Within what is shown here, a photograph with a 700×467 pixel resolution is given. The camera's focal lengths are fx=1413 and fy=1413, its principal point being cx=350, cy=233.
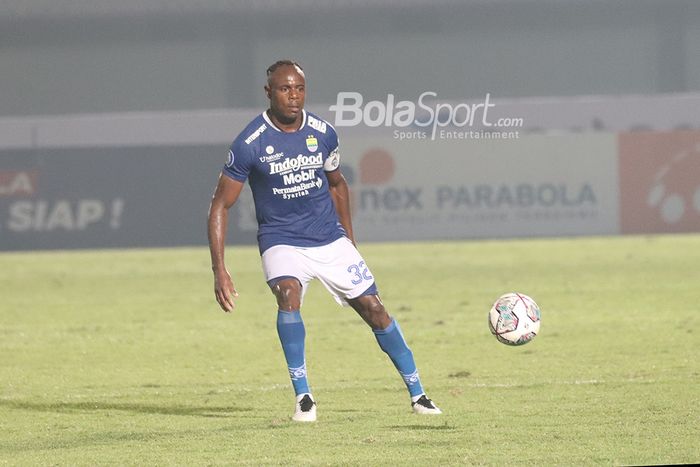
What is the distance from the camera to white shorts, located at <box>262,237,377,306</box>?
7.45 m

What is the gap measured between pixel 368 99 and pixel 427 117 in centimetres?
136

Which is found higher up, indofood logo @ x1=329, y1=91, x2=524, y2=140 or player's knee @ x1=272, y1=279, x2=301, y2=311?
player's knee @ x1=272, y1=279, x2=301, y2=311

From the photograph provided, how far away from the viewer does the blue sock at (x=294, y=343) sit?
7.42m

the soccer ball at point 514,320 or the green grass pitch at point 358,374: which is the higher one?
the soccer ball at point 514,320

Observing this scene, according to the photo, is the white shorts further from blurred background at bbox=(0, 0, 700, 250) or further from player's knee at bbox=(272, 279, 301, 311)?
blurred background at bbox=(0, 0, 700, 250)

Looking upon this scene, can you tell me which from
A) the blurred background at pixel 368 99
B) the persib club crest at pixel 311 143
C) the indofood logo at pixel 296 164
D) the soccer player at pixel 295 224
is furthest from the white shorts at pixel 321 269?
the blurred background at pixel 368 99

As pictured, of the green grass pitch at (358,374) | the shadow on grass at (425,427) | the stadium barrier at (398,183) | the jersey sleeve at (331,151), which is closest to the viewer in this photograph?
the green grass pitch at (358,374)

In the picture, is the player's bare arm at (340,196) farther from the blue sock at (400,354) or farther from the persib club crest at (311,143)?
the blue sock at (400,354)

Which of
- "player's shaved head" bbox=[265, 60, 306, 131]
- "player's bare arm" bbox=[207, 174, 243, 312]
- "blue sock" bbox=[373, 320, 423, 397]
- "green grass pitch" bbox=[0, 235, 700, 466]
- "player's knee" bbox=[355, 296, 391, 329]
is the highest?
"player's shaved head" bbox=[265, 60, 306, 131]

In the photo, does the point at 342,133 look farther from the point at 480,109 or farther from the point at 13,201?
the point at 13,201

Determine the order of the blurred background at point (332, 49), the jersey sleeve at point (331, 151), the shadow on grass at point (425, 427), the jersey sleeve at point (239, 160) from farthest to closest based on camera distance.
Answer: the blurred background at point (332, 49) < the jersey sleeve at point (331, 151) < the jersey sleeve at point (239, 160) < the shadow on grass at point (425, 427)

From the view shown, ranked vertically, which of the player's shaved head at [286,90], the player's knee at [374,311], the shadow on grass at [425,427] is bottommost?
the shadow on grass at [425,427]

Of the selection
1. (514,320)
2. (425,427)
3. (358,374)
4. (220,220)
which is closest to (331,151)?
(220,220)

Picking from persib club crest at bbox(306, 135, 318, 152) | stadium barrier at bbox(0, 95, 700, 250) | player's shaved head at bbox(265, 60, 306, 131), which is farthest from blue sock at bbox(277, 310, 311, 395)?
stadium barrier at bbox(0, 95, 700, 250)
